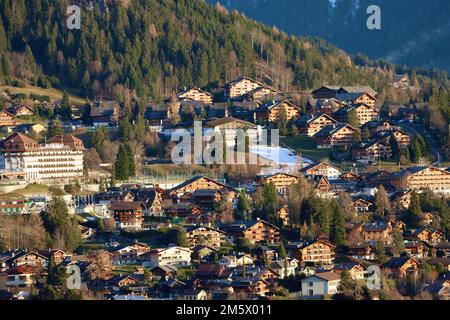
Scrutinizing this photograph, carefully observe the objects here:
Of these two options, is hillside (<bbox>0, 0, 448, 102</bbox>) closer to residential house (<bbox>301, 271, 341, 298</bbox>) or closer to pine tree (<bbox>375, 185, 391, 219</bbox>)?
pine tree (<bbox>375, 185, 391, 219</bbox>)

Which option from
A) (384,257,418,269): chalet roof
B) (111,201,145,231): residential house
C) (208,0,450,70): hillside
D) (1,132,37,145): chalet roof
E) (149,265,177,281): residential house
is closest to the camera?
(149,265,177,281): residential house

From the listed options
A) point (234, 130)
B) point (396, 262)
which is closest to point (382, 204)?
point (396, 262)

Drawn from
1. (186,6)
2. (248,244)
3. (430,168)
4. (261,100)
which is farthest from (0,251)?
(186,6)

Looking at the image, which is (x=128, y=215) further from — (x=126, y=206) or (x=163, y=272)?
(x=163, y=272)

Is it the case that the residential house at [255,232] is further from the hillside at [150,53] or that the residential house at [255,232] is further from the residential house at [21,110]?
the hillside at [150,53]

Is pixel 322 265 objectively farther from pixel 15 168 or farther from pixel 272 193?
pixel 15 168

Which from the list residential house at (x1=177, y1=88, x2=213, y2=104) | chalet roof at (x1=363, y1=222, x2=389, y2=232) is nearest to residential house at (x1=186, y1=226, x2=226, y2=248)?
chalet roof at (x1=363, y1=222, x2=389, y2=232)

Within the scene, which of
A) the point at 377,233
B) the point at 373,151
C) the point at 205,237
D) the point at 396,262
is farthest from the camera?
the point at 373,151
